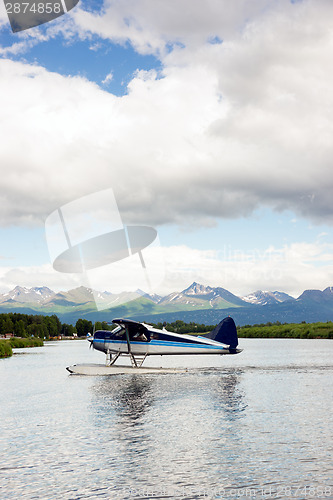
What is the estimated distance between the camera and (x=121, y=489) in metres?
11.0

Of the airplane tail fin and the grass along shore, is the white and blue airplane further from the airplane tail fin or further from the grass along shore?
the grass along shore

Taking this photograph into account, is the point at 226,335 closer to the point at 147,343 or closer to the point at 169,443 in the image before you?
the point at 147,343

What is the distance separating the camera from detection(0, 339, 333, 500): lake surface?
36.6ft

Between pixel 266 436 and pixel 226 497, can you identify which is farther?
pixel 266 436

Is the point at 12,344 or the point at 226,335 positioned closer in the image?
the point at 226,335

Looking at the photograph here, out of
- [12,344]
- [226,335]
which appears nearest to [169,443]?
[226,335]

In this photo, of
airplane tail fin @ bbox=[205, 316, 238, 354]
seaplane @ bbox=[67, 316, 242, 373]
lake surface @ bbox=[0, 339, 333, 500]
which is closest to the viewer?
lake surface @ bbox=[0, 339, 333, 500]

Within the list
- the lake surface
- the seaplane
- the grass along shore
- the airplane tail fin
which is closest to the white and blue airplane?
the seaplane

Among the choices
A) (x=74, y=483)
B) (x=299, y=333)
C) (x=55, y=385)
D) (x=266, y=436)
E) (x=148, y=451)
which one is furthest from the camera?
(x=299, y=333)

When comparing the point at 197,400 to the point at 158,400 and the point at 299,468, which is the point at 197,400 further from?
the point at 299,468

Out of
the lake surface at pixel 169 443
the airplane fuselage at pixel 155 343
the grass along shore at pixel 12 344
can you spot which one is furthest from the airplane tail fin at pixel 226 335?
the grass along shore at pixel 12 344

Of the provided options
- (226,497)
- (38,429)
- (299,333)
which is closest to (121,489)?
(226,497)

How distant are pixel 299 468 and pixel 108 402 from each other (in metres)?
12.9

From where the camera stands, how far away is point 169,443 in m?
15.2
